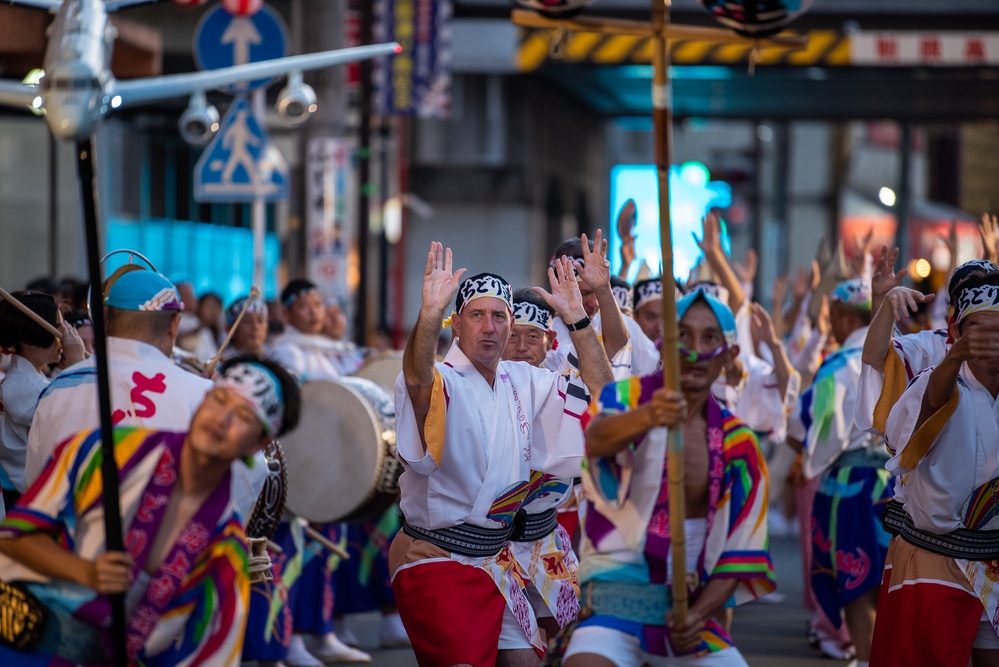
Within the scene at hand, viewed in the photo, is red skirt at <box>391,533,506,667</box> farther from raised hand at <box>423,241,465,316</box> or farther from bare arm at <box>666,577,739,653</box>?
bare arm at <box>666,577,739,653</box>

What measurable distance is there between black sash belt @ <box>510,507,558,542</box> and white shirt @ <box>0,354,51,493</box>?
83.8 inches

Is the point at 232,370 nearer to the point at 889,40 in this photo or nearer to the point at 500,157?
the point at 889,40

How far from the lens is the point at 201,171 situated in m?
11.5

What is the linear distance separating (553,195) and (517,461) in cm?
1970

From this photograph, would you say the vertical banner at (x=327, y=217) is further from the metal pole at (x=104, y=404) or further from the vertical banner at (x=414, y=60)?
the metal pole at (x=104, y=404)

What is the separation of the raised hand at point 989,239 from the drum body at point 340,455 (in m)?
3.44

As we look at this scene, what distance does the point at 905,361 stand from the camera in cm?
671

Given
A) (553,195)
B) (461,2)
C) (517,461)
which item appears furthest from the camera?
(553,195)

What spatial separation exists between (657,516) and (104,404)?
1.73m

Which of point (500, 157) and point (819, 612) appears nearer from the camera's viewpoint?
point (819, 612)

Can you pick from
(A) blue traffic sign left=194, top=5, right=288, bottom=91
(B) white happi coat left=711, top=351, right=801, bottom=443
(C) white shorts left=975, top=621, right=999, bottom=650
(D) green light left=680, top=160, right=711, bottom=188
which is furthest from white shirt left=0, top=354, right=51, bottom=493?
(D) green light left=680, top=160, right=711, bottom=188

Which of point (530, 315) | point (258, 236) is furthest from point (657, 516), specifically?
point (258, 236)

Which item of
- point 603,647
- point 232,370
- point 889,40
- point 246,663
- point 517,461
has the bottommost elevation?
point 246,663

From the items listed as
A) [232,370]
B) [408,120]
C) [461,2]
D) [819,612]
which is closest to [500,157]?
[408,120]
